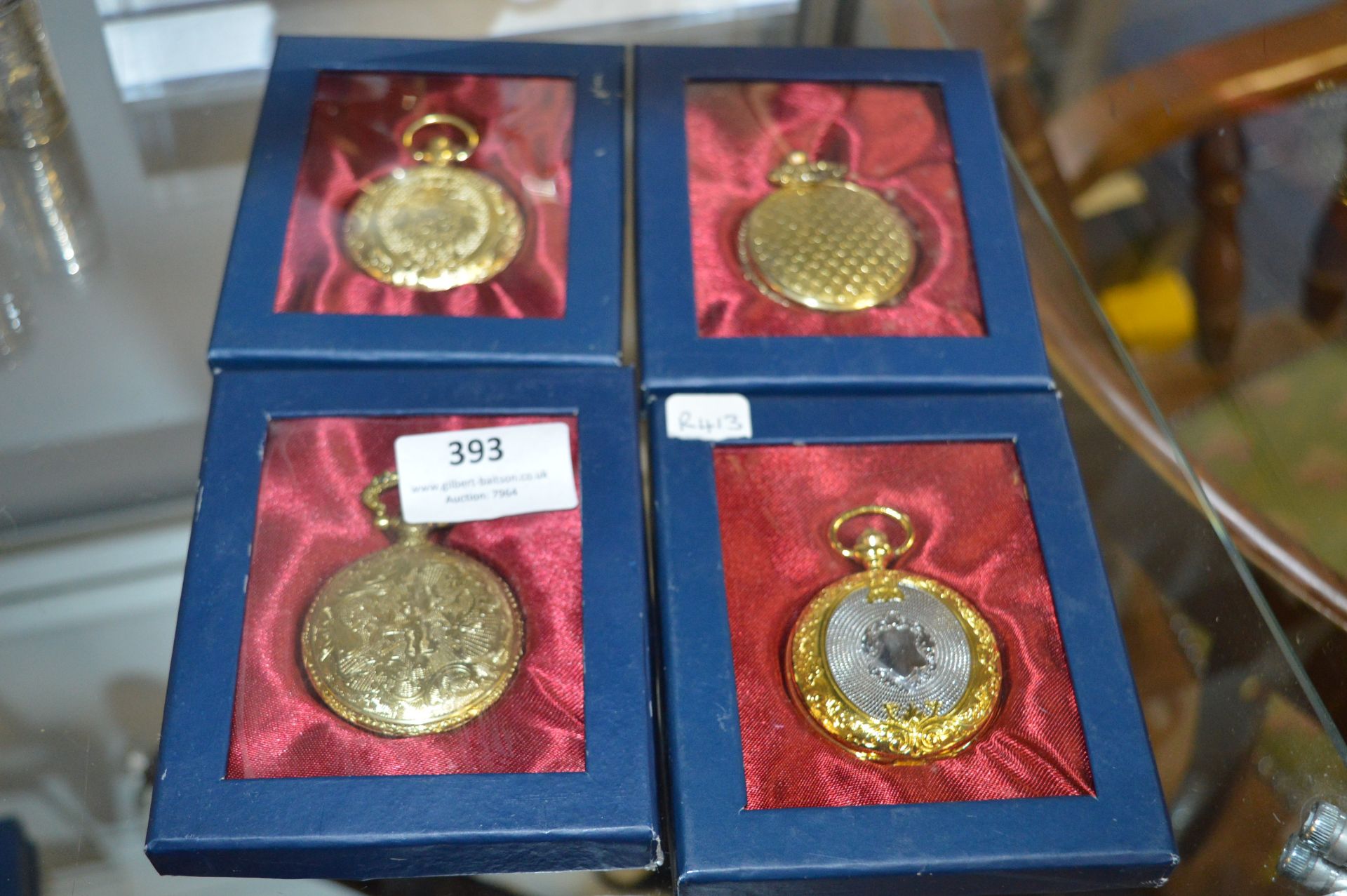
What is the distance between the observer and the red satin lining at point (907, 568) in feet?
2.87

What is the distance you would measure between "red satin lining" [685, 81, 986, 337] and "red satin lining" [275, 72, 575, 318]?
14cm

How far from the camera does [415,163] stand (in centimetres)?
123

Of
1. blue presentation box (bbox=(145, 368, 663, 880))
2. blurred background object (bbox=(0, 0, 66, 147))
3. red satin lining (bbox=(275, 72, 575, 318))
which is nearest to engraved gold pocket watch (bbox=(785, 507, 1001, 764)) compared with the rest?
blue presentation box (bbox=(145, 368, 663, 880))

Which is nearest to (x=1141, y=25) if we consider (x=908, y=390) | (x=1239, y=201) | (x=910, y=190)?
(x=1239, y=201)

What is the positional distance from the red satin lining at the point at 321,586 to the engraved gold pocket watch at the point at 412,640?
0.01m

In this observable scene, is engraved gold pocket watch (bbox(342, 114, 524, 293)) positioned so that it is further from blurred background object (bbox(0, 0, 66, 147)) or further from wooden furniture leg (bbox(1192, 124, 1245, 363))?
wooden furniture leg (bbox(1192, 124, 1245, 363))

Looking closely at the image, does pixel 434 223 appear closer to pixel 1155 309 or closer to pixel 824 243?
pixel 824 243

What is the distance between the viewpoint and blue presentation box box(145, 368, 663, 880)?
82 centimetres

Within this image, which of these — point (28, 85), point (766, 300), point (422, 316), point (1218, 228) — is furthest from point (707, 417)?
Answer: point (28, 85)

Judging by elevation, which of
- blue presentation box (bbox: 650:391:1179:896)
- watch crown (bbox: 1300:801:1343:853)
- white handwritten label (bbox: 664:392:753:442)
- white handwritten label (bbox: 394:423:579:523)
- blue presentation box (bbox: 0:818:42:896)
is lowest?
blue presentation box (bbox: 0:818:42:896)

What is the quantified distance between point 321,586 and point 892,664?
0.48 metres

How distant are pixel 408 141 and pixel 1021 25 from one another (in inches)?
31.3

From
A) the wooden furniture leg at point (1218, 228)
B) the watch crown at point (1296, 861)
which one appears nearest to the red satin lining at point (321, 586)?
the watch crown at point (1296, 861)

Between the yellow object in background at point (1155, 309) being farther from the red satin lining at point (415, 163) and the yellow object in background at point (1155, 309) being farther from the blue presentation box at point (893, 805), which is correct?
the red satin lining at point (415, 163)
